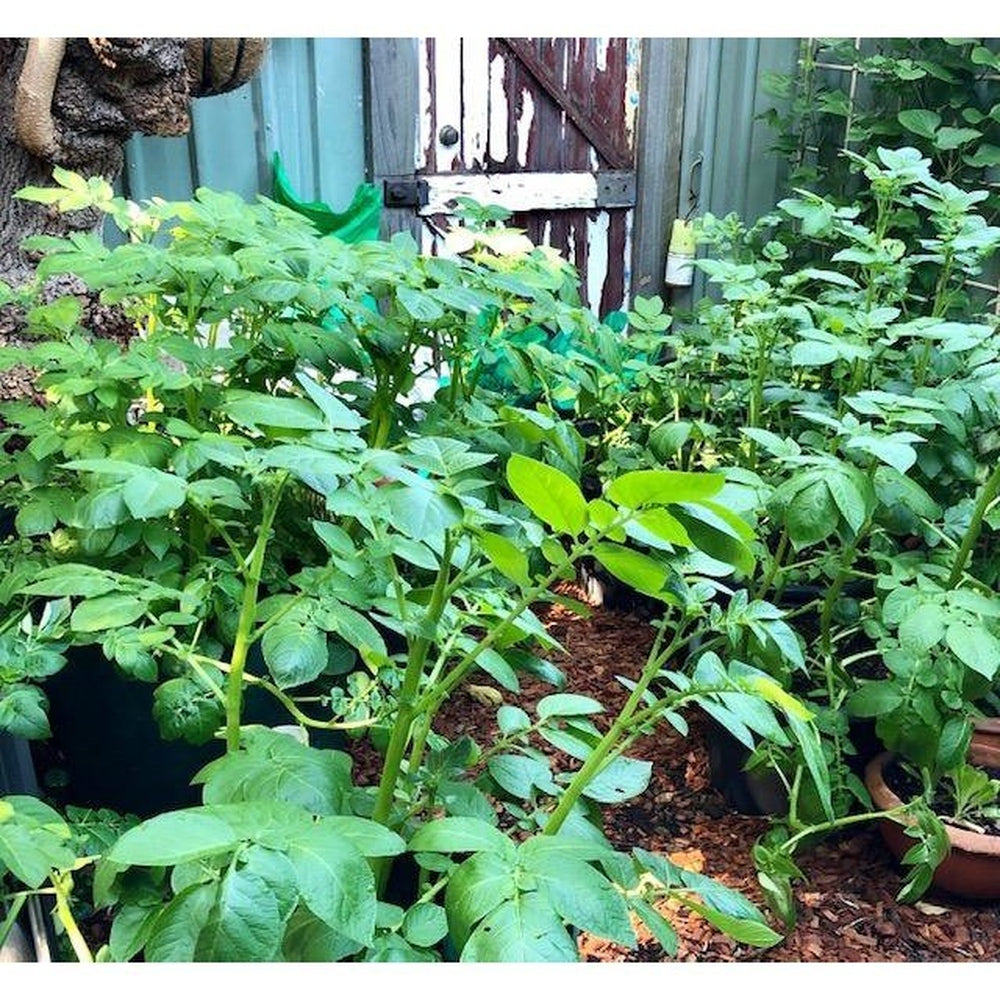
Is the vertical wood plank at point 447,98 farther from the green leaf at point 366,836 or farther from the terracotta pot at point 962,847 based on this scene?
the green leaf at point 366,836

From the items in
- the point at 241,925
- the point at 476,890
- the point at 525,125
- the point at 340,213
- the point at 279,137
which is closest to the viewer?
the point at 241,925

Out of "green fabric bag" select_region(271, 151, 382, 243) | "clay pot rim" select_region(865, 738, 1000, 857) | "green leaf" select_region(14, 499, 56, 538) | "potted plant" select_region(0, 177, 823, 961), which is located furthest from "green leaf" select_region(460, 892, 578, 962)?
"green fabric bag" select_region(271, 151, 382, 243)

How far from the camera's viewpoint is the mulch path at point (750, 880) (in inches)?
64.7

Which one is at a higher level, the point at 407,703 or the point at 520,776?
the point at 407,703

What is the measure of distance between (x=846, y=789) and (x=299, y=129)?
2345 mm

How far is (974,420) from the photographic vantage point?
177cm

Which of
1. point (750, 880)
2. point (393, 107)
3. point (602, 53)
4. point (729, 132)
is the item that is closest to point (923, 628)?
point (750, 880)

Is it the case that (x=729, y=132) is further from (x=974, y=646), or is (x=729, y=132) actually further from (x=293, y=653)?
(x=293, y=653)

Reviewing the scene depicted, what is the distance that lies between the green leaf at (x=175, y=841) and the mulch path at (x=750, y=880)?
39.8 inches

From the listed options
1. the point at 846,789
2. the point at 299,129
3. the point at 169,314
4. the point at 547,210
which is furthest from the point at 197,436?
the point at 547,210

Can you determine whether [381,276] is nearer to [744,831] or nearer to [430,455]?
[430,455]

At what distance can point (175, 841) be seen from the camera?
67cm

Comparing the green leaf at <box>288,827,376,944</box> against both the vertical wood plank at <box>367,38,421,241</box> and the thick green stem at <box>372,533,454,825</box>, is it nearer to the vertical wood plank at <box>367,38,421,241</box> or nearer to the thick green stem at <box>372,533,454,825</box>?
the thick green stem at <box>372,533,454,825</box>

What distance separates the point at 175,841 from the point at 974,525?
A: 4.64 ft
